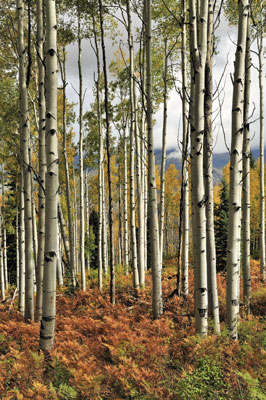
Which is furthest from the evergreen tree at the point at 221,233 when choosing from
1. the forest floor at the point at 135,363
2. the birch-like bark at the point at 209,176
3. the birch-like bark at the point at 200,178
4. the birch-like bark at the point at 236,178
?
the birch-like bark at the point at 200,178

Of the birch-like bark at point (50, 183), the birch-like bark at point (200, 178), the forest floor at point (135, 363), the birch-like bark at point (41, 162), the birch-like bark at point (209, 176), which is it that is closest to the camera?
the forest floor at point (135, 363)

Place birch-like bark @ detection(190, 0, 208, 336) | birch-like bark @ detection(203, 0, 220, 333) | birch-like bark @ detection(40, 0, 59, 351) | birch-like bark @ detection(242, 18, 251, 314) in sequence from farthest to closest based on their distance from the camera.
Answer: birch-like bark @ detection(242, 18, 251, 314) → birch-like bark @ detection(203, 0, 220, 333) → birch-like bark @ detection(190, 0, 208, 336) → birch-like bark @ detection(40, 0, 59, 351)

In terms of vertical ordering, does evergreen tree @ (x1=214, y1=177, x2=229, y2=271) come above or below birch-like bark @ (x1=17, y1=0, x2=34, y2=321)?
below

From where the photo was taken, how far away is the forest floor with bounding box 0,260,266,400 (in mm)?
3061

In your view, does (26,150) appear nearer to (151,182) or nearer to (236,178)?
(151,182)

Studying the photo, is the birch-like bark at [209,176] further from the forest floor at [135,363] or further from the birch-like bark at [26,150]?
the birch-like bark at [26,150]

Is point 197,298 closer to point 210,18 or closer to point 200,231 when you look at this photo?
point 200,231

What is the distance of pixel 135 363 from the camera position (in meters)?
3.83

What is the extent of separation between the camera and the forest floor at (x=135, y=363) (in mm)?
3061

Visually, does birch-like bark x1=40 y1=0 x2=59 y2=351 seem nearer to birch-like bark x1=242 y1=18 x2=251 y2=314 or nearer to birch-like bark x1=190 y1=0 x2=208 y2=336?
birch-like bark x1=190 y1=0 x2=208 y2=336

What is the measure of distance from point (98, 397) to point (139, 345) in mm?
1194

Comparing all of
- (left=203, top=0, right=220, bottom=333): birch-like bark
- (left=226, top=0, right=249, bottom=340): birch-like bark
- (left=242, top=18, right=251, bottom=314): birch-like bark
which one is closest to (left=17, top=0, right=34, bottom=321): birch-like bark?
(left=203, top=0, right=220, bottom=333): birch-like bark

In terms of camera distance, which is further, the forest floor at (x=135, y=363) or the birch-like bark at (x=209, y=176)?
the birch-like bark at (x=209, y=176)

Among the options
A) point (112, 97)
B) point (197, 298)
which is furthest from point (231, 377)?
point (112, 97)
